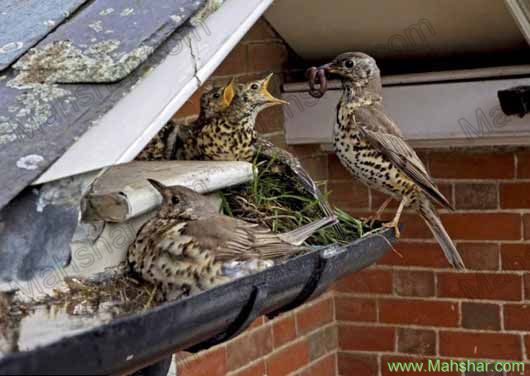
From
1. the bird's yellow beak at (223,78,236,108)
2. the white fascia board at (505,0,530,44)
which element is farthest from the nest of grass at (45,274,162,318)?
the white fascia board at (505,0,530,44)

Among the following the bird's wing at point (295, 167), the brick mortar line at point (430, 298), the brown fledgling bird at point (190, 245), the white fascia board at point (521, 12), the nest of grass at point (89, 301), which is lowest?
the brick mortar line at point (430, 298)

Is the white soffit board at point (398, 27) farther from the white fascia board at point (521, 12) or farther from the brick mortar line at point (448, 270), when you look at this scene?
the brick mortar line at point (448, 270)

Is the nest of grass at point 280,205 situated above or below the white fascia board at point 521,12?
below

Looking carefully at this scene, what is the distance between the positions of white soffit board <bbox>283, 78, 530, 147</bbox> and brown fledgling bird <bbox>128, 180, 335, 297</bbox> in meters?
1.79

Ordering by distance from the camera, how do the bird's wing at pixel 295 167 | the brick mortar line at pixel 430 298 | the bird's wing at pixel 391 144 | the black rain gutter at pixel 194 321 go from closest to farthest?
the black rain gutter at pixel 194 321 → the bird's wing at pixel 295 167 → the bird's wing at pixel 391 144 → the brick mortar line at pixel 430 298

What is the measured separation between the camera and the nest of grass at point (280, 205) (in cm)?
289

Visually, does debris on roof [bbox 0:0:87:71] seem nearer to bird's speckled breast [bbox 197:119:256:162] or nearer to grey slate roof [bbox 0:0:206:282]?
grey slate roof [bbox 0:0:206:282]

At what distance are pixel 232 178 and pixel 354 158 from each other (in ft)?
2.66

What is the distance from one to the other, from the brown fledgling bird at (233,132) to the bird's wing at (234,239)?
615 mm

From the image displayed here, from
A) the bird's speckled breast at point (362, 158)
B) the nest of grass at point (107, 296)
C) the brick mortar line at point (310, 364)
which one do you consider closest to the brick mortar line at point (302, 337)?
the brick mortar line at point (310, 364)

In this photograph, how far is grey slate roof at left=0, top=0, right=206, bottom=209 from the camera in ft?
6.56

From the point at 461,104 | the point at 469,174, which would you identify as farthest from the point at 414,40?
the point at 469,174

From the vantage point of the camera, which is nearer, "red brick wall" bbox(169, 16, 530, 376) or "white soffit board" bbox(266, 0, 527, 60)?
"white soffit board" bbox(266, 0, 527, 60)

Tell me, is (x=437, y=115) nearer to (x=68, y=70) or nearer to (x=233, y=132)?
(x=233, y=132)
